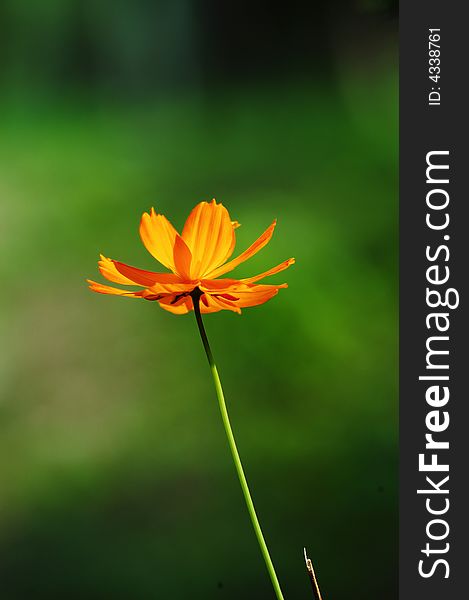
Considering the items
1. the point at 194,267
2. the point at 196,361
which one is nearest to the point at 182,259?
the point at 194,267

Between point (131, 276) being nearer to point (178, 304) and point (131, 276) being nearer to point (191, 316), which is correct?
point (178, 304)

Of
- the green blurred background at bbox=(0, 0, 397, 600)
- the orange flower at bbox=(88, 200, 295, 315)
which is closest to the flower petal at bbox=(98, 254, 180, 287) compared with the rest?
the orange flower at bbox=(88, 200, 295, 315)

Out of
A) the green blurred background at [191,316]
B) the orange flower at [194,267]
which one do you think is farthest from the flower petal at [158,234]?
the green blurred background at [191,316]

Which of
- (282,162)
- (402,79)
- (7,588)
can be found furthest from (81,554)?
(282,162)

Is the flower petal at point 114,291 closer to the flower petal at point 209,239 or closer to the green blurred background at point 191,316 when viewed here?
the flower petal at point 209,239

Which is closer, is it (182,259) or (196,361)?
(182,259)

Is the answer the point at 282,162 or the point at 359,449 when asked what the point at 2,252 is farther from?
the point at 359,449
